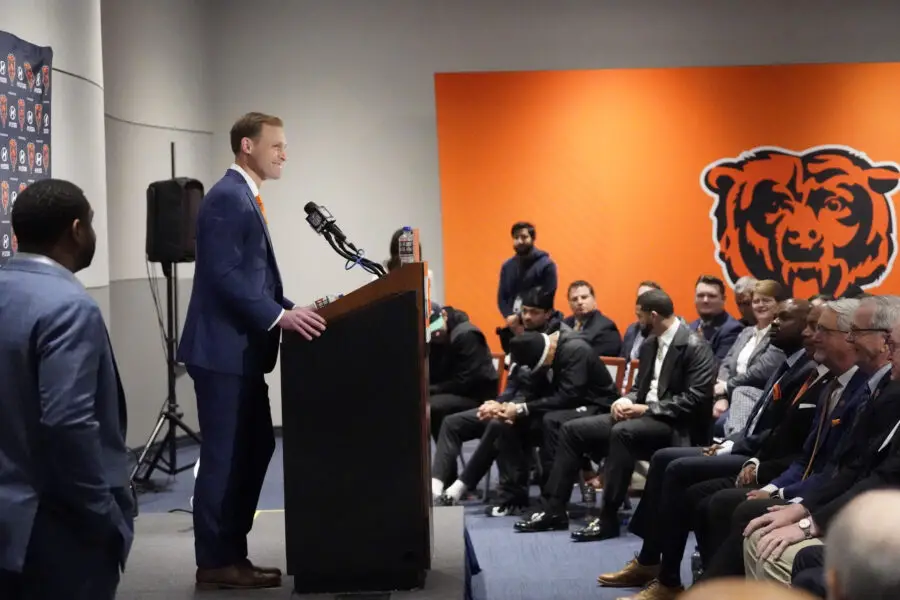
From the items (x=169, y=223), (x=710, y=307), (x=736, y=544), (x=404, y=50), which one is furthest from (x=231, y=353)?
(x=404, y=50)

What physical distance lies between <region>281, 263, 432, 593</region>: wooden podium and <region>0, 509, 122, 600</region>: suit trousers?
113 centimetres

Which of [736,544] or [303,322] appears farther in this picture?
[736,544]

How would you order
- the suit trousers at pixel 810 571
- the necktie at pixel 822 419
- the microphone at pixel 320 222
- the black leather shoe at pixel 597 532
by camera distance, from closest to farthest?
1. the suit trousers at pixel 810 571
2. the microphone at pixel 320 222
3. the necktie at pixel 822 419
4. the black leather shoe at pixel 597 532

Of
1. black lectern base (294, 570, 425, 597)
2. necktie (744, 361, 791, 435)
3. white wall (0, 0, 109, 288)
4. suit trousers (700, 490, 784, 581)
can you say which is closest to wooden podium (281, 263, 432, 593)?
black lectern base (294, 570, 425, 597)

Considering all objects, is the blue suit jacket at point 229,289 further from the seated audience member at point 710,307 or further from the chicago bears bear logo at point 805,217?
the chicago bears bear logo at point 805,217

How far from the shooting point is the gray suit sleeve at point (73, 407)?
2408 mm

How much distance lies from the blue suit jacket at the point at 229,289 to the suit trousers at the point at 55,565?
114 cm

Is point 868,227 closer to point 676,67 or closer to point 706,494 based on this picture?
point 676,67

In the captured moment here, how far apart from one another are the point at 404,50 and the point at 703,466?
5.67 m

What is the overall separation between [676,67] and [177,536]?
6155 mm

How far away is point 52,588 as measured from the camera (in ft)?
8.18

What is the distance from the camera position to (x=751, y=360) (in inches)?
230

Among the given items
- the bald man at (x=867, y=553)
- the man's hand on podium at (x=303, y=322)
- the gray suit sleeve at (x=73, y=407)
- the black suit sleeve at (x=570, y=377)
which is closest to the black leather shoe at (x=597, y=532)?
the black suit sleeve at (x=570, y=377)

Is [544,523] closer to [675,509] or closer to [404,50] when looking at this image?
[675,509]
